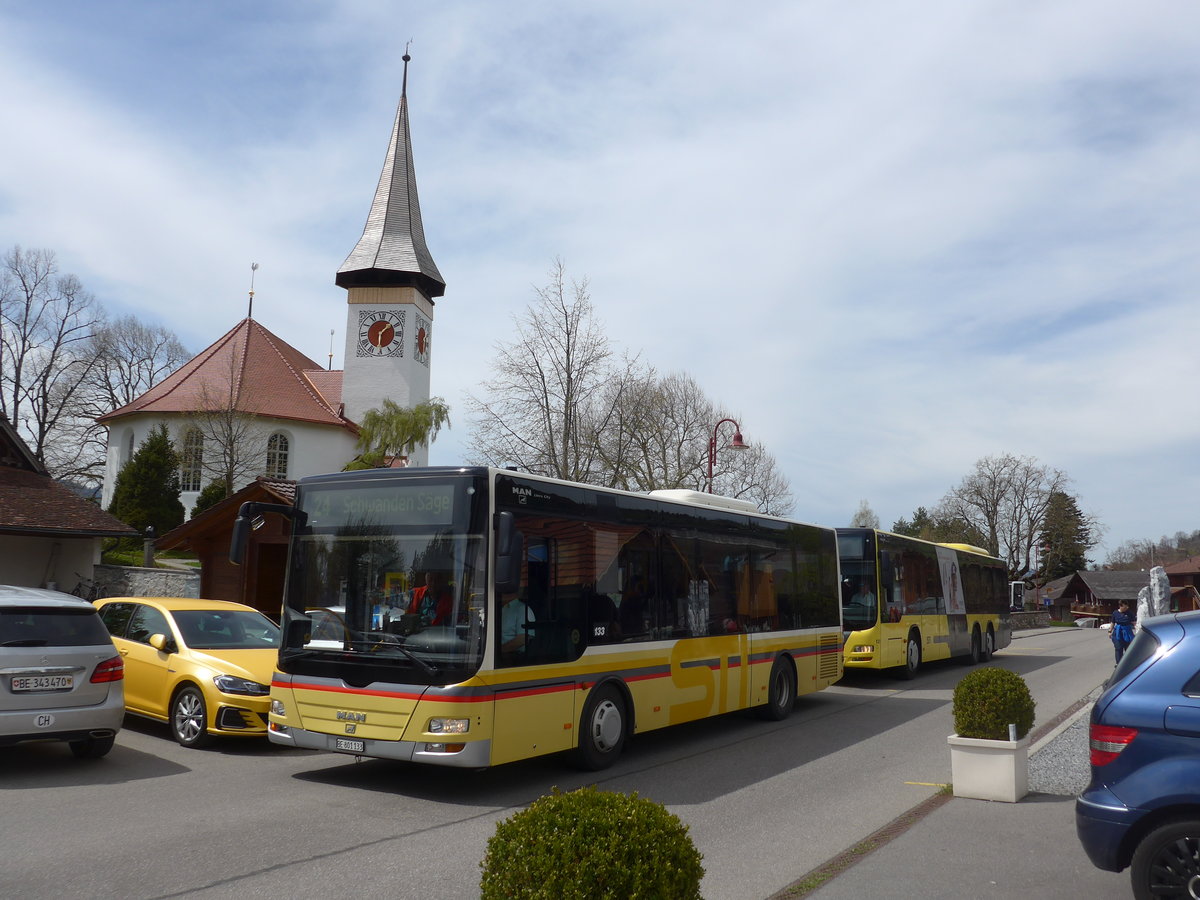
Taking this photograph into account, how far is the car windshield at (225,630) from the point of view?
37.4 feet

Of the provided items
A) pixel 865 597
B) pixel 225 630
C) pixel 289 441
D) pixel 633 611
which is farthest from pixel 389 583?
pixel 289 441

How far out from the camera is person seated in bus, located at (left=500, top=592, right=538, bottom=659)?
333 inches

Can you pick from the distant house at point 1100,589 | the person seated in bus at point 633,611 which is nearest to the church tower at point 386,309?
the person seated in bus at point 633,611

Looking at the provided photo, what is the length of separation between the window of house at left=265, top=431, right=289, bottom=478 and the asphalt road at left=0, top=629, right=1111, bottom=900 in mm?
39705

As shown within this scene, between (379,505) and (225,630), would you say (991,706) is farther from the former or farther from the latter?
(225,630)

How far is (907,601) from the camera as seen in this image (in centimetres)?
1975

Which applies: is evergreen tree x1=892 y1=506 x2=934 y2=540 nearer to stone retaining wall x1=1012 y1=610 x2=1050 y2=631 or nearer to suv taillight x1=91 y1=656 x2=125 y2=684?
stone retaining wall x1=1012 y1=610 x2=1050 y2=631

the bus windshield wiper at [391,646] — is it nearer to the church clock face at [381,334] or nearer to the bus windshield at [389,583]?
the bus windshield at [389,583]

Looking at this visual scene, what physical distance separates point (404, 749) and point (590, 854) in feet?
17.1

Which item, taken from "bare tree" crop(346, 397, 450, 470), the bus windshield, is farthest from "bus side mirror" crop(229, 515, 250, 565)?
"bare tree" crop(346, 397, 450, 470)

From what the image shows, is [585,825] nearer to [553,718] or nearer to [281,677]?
[553,718]

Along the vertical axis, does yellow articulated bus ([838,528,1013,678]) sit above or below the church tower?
below

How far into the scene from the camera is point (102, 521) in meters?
24.7

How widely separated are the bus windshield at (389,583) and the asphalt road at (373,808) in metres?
1.23
